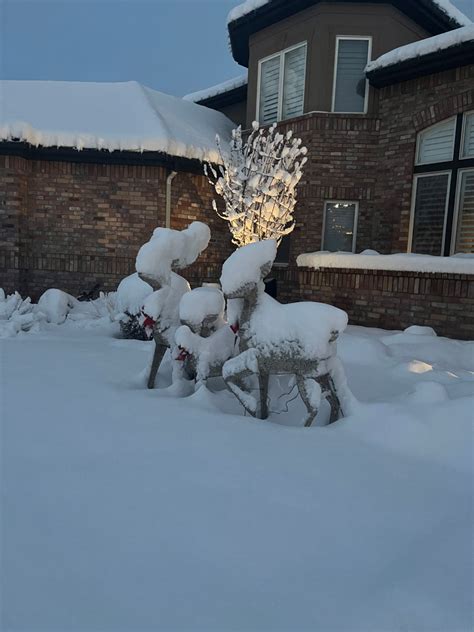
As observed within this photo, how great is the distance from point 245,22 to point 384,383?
9.68 meters

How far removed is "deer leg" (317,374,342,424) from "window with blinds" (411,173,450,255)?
20.7 feet

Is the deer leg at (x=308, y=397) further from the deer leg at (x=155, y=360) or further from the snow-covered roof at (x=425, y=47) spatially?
the snow-covered roof at (x=425, y=47)

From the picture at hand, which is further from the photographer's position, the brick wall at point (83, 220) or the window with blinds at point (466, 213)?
the brick wall at point (83, 220)

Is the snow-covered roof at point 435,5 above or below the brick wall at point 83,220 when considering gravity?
above

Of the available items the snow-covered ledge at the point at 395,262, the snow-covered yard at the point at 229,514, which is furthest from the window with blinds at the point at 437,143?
the snow-covered yard at the point at 229,514

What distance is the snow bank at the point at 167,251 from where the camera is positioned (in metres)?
3.97

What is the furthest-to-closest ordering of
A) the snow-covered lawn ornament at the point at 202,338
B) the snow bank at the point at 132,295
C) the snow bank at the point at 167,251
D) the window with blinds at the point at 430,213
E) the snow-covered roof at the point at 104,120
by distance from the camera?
the snow-covered roof at the point at 104,120
the window with blinds at the point at 430,213
the snow bank at the point at 132,295
the snow bank at the point at 167,251
the snow-covered lawn ornament at the point at 202,338

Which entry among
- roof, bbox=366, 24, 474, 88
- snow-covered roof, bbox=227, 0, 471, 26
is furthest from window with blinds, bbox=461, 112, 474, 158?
snow-covered roof, bbox=227, 0, 471, 26

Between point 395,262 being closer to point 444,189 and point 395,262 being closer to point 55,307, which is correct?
point 444,189

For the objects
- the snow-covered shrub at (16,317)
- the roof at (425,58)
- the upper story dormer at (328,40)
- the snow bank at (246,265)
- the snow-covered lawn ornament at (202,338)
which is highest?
the upper story dormer at (328,40)

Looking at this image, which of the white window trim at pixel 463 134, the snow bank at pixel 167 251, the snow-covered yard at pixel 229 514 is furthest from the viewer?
the white window trim at pixel 463 134

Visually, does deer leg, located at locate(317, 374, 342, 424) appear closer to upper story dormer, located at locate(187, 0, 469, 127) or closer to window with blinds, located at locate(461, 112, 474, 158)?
window with blinds, located at locate(461, 112, 474, 158)

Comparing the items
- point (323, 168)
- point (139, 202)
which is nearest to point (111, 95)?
point (139, 202)

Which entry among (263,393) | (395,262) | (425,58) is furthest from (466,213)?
(263,393)
